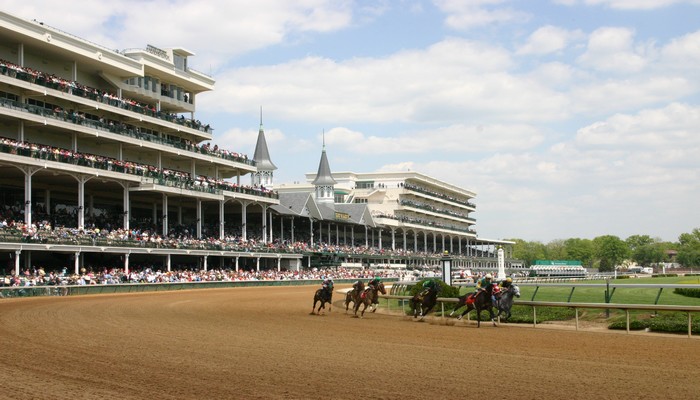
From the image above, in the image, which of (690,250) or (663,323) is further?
(690,250)

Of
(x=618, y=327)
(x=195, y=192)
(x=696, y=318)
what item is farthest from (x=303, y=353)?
(x=195, y=192)

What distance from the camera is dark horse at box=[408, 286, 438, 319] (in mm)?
22378

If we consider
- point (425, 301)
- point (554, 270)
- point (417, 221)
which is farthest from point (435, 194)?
point (425, 301)

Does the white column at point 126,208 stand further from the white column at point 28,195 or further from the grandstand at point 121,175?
the white column at point 28,195

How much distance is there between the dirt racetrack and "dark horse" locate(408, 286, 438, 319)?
6.33 feet

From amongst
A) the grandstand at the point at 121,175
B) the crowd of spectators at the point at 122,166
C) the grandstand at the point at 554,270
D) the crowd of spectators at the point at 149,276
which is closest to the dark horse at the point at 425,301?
the crowd of spectators at the point at 149,276

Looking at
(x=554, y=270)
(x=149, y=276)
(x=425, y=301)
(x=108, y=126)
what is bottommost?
(x=554, y=270)

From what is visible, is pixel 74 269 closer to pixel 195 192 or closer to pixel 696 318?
pixel 195 192

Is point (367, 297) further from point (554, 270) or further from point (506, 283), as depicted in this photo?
point (554, 270)

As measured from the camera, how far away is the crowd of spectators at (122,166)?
133 feet

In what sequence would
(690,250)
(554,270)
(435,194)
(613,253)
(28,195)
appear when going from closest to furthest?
(28,195) < (554,270) < (435,194) < (613,253) < (690,250)

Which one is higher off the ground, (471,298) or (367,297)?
(471,298)

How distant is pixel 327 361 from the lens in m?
12.7

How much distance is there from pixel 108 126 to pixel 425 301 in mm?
31382
